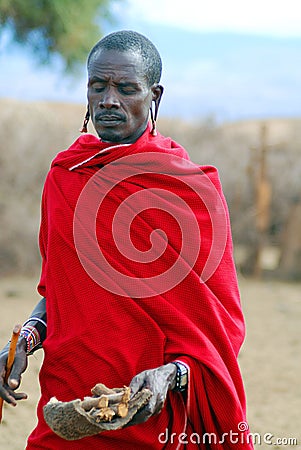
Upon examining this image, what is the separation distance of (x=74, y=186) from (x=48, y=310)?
47 cm

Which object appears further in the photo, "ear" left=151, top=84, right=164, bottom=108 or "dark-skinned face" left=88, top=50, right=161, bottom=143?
"ear" left=151, top=84, right=164, bottom=108

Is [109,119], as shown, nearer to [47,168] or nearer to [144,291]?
[144,291]

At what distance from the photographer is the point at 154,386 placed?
8.47 feet

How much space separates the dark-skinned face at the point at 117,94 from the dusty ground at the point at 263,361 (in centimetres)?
299

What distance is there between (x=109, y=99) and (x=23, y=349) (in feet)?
3.19

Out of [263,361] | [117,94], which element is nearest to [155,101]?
[117,94]

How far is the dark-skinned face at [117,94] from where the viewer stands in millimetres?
2904

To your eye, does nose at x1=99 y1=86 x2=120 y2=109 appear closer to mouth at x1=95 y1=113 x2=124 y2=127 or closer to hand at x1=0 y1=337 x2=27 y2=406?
mouth at x1=95 y1=113 x2=124 y2=127

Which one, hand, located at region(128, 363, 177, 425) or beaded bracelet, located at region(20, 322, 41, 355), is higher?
beaded bracelet, located at region(20, 322, 41, 355)

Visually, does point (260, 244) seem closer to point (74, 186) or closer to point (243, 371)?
Result: point (243, 371)

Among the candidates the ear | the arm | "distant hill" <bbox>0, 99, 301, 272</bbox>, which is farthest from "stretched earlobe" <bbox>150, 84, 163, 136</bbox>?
"distant hill" <bbox>0, 99, 301, 272</bbox>

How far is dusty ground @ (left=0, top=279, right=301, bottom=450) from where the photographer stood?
573 cm

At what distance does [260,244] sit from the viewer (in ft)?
41.5

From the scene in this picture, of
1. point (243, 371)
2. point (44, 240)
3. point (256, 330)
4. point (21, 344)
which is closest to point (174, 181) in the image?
point (44, 240)
